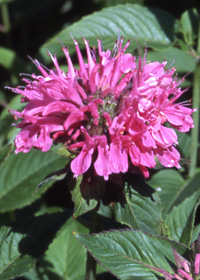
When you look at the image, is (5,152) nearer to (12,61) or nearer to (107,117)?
(107,117)

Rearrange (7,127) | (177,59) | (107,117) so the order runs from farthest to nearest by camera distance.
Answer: (177,59), (7,127), (107,117)

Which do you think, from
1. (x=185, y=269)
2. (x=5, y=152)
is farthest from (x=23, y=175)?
(x=185, y=269)

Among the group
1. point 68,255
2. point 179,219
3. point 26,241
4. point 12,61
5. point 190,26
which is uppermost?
point 12,61

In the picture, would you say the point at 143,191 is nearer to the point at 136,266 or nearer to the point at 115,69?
the point at 136,266

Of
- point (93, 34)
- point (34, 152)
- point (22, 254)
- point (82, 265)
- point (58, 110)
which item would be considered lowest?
point (82, 265)

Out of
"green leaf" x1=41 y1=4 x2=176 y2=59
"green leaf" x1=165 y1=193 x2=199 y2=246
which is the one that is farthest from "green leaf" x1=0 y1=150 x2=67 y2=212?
"green leaf" x1=165 y1=193 x2=199 y2=246

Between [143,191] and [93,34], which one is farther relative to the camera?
[93,34]

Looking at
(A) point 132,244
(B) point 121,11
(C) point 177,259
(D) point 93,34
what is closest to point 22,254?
(A) point 132,244

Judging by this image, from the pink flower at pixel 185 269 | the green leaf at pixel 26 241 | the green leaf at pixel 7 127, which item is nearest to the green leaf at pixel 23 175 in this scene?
the green leaf at pixel 7 127
